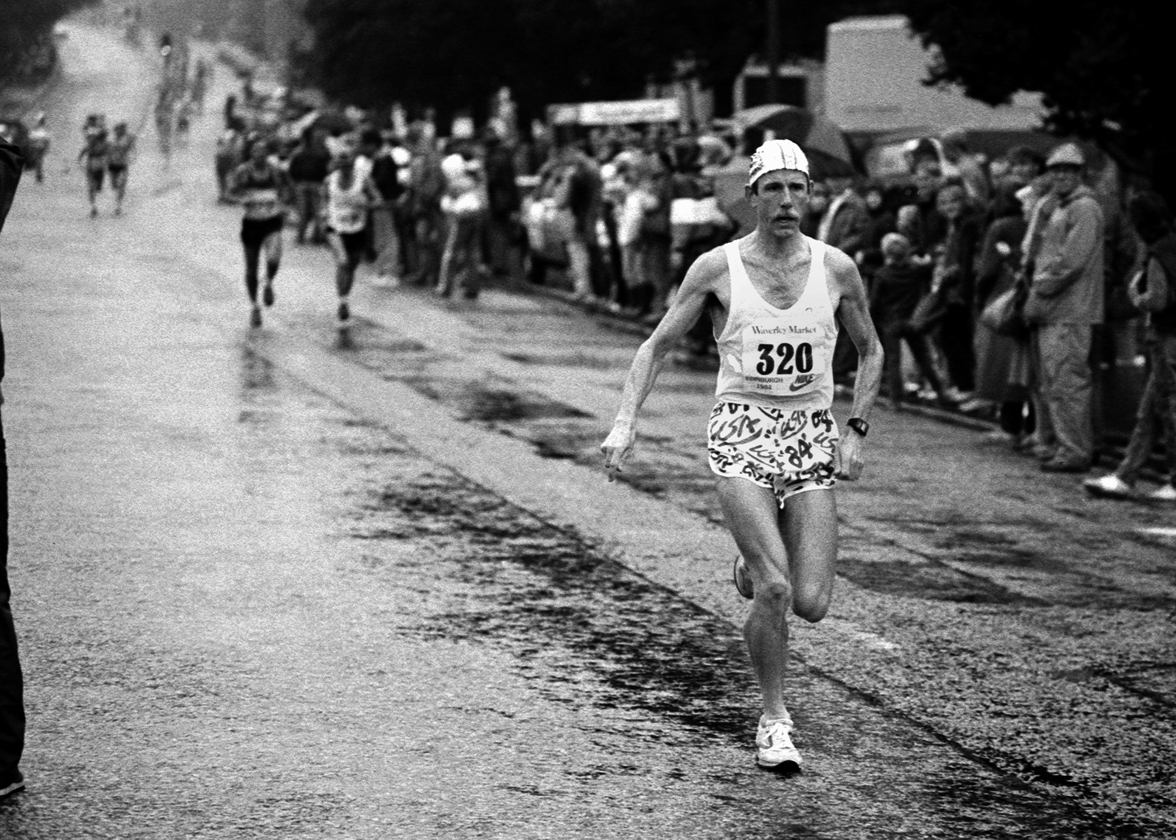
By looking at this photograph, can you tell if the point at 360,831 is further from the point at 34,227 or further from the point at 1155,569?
the point at 34,227

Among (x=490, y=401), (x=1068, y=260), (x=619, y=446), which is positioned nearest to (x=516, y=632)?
(x=619, y=446)

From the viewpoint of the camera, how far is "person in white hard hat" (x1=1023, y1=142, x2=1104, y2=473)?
14.5 meters

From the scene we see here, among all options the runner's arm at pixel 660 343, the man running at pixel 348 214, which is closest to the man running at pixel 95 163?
the man running at pixel 348 214

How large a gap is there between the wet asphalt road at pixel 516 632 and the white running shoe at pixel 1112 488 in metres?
0.33

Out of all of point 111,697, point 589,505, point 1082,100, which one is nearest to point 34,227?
point 1082,100

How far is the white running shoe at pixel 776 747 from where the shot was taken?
22.5 feet

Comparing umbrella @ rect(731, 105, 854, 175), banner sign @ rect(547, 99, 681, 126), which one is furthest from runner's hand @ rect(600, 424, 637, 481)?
banner sign @ rect(547, 99, 681, 126)

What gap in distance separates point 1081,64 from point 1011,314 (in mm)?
11084

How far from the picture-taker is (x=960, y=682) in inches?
326

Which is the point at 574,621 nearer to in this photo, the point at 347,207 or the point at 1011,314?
the point at 1011,314

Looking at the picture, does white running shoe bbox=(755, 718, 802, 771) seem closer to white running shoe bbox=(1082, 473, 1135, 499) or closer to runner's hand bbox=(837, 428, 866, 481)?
runner's hand bbox=(837, 428, 866, 481)

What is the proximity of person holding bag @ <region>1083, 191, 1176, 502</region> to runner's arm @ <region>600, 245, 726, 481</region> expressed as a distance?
21.7ft

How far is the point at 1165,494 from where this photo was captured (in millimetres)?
13773

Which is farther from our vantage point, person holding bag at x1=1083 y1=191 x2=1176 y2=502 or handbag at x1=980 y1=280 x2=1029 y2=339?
handbag at x1=980 y1=280 x2=1029 y2=339
